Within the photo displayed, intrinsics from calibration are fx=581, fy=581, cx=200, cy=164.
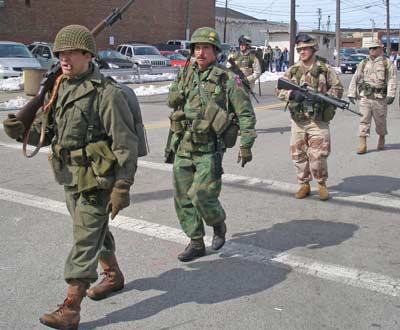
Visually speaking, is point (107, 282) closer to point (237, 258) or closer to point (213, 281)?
point (213, 281)

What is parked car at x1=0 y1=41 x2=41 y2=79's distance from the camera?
801 inches

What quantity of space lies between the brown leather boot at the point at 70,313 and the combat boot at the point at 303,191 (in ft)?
12.9

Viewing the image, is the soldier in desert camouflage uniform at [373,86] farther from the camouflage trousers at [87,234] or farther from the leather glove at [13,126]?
the leather glove at [13,126]

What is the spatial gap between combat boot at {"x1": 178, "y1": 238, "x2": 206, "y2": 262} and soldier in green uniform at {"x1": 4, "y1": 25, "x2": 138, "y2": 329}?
1.30 meters

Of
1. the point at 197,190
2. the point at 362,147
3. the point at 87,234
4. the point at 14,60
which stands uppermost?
the point at 14,60

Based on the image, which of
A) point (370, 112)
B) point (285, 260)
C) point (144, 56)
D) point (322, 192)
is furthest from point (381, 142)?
point (144, 56)

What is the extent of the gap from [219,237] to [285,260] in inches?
24.1

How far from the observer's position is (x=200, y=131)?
4.77m

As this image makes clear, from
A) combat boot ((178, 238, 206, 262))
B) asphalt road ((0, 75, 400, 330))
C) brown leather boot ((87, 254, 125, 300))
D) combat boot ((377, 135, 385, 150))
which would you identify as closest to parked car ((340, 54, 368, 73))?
combat boot ((377, 135, 385, 150))

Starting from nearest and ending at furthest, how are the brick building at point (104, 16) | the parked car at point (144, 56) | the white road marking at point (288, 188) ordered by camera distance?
the white road marking at point (288, 188), the parked car at point (144, 56), the brick building at point (104, 16)

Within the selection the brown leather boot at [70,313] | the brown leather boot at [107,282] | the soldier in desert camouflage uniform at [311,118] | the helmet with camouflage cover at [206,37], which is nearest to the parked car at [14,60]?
the soldier in desert camouflage uniform at [311,118]

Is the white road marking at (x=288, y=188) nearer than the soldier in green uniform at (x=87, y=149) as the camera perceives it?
No

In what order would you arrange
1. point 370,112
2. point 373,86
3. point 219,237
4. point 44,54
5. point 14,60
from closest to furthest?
point 219,237 → point 373,86 → point 370,112 → point 14,60 → point 44,54

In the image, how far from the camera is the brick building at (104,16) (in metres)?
35.9
